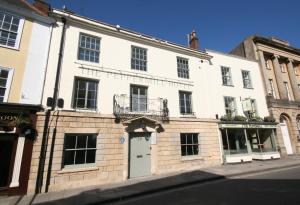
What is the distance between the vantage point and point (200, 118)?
13328 mm

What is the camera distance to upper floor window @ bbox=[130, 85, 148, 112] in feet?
37.7

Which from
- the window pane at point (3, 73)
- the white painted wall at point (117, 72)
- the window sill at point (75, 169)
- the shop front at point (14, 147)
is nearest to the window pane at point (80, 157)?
the window sill at point (75, 169)

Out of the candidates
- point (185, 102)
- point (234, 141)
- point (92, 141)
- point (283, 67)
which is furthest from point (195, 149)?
point (283, 67)

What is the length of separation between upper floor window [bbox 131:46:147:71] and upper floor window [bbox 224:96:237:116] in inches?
302

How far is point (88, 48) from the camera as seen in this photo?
1108cm

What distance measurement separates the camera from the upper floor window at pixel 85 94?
10101mm

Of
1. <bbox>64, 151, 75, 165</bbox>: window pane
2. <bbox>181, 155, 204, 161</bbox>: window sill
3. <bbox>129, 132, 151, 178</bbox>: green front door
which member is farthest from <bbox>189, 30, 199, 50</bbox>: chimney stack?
<bbox>64, 151, 75, 165</bbox>: window pane

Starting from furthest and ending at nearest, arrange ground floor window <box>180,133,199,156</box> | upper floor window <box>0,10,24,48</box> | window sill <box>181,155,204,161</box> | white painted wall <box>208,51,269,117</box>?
white painted wall <box>208,51,269,117</box> → ground floor window <box>180,133,199,156</box> → window sill <box>181,155,204,161</box> → upper floor window <box>0,10,24,48</box>

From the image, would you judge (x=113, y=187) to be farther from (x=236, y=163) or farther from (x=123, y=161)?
(x=236, y=163)

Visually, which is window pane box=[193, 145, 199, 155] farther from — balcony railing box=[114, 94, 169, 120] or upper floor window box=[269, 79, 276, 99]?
upper floor window box=[269, 79, 276, 99]

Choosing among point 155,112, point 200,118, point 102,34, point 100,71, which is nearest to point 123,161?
point 155,112

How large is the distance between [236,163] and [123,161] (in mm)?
8654

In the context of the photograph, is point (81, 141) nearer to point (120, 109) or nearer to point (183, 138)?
point (120, 109)

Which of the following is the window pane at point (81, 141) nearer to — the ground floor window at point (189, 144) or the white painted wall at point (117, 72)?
the white painted wall at point (117, 72)
